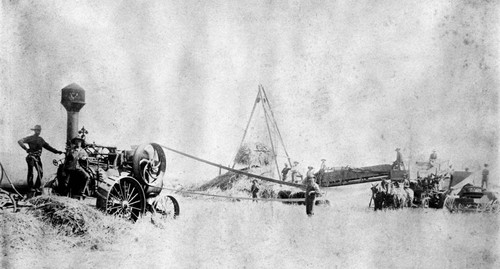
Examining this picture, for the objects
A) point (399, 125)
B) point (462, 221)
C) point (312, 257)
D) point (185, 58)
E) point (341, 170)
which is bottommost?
point (312, 257)

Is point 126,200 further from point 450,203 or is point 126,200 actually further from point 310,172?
point 450,203

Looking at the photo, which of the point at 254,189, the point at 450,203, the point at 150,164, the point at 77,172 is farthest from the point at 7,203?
the point at 450,203

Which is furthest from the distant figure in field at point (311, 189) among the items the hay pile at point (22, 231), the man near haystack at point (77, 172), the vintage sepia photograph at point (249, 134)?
the hay pile at point (22, 231)

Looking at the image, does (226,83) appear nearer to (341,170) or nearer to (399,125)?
(341,170)

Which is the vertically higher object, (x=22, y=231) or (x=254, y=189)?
(x=254, y=189)

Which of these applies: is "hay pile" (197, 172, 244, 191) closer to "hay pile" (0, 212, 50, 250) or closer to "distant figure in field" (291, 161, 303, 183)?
"distant figure in field" (291, 161, 303, 183)

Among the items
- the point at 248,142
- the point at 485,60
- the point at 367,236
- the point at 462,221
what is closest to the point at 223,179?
the point at 248,142

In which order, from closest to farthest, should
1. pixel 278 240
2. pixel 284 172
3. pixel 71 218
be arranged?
1. pixel 71 218
2. pixel 278 240
3. pixel 284 172

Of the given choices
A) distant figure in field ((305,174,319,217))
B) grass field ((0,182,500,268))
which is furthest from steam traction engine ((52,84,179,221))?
distant figure in field ((305,174,319,217))
